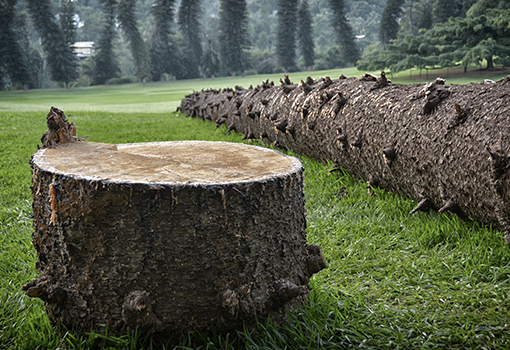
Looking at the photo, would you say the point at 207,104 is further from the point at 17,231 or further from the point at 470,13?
the point at 17,231

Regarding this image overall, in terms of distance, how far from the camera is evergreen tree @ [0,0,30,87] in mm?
31672

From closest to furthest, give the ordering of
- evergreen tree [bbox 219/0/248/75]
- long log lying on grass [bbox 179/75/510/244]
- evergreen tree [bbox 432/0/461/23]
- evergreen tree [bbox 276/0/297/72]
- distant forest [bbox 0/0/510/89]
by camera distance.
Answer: long log lying on grass [bbox 179/75/510/244], evergreen tree [bbox 432/0/461/23], distant forest [bbox 0/0/510/89], evergreen tree [bbox 276/0/297/72], evergreen tree [bbox 219/0/248/75]

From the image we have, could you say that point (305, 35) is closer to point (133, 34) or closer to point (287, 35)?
→ point (287, 35)

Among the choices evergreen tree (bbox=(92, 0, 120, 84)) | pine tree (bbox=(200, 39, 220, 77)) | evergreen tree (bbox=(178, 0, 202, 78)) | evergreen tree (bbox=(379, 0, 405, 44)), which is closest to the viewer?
evergreen tree (bbox=(379, 0, 405, 44))

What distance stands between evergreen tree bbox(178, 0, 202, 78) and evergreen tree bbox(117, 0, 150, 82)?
15.5 ft

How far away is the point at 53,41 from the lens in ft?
123

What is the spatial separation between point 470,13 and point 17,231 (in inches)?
358

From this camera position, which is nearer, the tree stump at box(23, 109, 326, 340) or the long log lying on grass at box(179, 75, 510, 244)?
the tree stump at box(23, 109, 326, 340)

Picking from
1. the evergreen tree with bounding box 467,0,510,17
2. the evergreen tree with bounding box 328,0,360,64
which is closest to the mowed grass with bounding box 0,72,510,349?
the evergreen tree with bounding box 467,0,510,17

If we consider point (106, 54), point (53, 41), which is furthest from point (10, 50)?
point (106, 54)

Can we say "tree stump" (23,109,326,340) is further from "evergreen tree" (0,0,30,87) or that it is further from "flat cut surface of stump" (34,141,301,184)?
"evergreen tree" (0,0,30,87)

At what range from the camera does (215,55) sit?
44.0 m

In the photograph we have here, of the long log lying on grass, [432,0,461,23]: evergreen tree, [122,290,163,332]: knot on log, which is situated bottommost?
[122,290,163,332]: knot on log

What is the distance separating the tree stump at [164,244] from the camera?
61.3 inches
